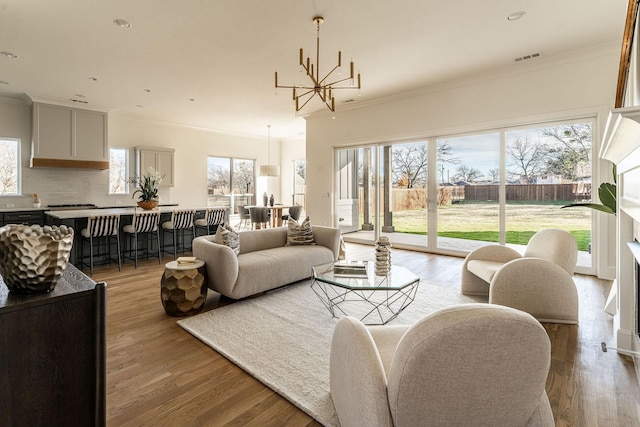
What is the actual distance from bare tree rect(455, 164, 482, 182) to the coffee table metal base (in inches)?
118

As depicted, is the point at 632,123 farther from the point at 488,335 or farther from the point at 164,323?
the point at 164,323

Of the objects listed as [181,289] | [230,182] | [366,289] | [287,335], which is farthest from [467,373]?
[230,182]

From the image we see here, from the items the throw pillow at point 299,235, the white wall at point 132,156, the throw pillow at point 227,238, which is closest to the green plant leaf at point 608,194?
the throw pillow at point 299,235

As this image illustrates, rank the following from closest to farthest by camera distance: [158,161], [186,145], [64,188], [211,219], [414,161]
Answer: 1. [211,219]
2. [414,161]
3. [64,188]
4. [158,161]
5. [186,145]

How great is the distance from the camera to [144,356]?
7.39 feet

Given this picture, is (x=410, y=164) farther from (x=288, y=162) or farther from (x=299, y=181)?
(x=288, y=162)

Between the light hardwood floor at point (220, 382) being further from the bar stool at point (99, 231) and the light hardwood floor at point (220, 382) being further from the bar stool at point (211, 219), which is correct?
the bar stool at point (211, 219)

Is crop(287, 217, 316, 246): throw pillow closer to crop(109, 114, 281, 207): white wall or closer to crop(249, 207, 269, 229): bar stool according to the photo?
crop(249, 207, 269, 229): bar stool

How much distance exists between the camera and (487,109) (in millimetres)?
5047

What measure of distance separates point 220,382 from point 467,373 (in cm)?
157

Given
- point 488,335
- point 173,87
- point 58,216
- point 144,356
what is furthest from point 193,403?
point 173,87

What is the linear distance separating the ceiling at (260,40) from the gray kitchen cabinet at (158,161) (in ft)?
5.93

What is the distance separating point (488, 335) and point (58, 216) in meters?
5.45

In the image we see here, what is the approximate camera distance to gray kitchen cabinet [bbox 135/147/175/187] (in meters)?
7.55
